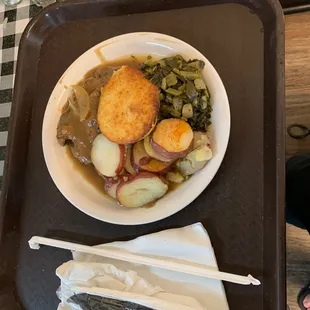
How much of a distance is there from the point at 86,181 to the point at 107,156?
0.40 feet

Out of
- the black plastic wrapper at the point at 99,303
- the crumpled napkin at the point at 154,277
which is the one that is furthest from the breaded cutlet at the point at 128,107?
the black plastic wrapper at the point at 99,303

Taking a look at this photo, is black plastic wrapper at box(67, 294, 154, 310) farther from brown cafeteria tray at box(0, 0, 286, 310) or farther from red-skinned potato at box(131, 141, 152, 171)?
red-skinned potato at box(131, 141, 152, 171)

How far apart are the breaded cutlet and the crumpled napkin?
241 mm

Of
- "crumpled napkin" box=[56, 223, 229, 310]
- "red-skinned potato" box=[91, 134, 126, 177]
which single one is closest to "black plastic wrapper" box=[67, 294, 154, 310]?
"crumpled napkin" box=[56, 223, 229, 310]

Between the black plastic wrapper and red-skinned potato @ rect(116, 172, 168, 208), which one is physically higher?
red-skinned potato @ rect(116, 172, 168, 208)

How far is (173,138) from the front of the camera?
101cm

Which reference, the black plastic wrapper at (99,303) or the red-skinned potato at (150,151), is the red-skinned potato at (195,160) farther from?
the black plastic wrapper at (99,303)

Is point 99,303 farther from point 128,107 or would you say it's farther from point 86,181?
point 128,107

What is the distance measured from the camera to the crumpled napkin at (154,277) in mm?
1021

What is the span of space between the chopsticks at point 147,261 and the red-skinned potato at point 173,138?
234 mm

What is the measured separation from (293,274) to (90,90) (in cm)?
83

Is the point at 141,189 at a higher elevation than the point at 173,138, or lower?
lower

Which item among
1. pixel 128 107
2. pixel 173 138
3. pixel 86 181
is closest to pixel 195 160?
pixel 173 138

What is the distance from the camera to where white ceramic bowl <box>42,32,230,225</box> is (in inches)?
41.7
